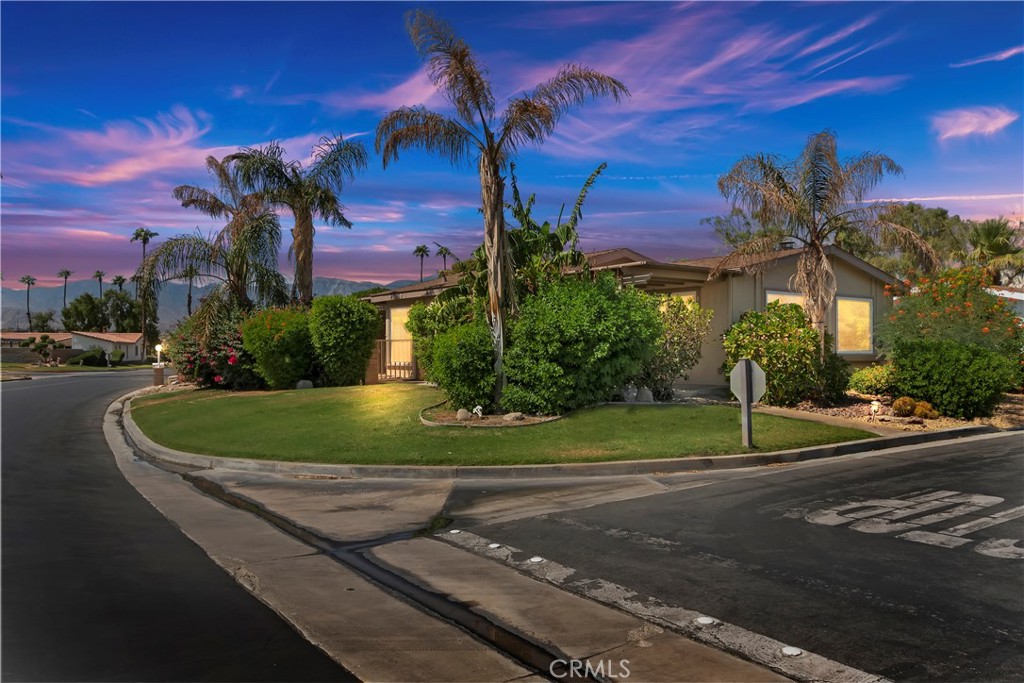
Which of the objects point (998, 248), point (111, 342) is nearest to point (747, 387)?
point (998, 248)

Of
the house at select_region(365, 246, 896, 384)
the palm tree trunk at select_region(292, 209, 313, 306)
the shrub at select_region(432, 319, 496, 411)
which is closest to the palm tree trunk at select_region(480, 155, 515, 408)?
the shrub at select_region(432, 319, 496, 411)

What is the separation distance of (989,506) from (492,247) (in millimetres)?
9333

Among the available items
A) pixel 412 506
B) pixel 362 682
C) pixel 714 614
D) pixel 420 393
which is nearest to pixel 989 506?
pixel 714 614

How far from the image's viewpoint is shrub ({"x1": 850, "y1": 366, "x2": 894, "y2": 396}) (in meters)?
18.6

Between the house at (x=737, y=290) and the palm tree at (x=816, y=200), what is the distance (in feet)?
5.16

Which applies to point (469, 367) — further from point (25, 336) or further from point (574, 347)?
point (25, 336)

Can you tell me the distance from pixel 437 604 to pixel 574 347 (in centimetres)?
906

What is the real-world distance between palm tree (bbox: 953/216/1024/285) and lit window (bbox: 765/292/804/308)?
16.6 m

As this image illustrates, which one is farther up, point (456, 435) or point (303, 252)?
point (303, 252)

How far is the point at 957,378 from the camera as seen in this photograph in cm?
1574

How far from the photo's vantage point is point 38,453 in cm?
1349

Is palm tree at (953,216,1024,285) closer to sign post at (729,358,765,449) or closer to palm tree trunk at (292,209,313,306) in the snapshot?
sign post at (729,358,765,449)

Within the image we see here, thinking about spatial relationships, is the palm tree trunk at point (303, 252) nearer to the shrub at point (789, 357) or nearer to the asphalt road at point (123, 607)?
the shrub at point (789, 357)

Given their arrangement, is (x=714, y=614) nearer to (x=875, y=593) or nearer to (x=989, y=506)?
(x=875, y=593)
